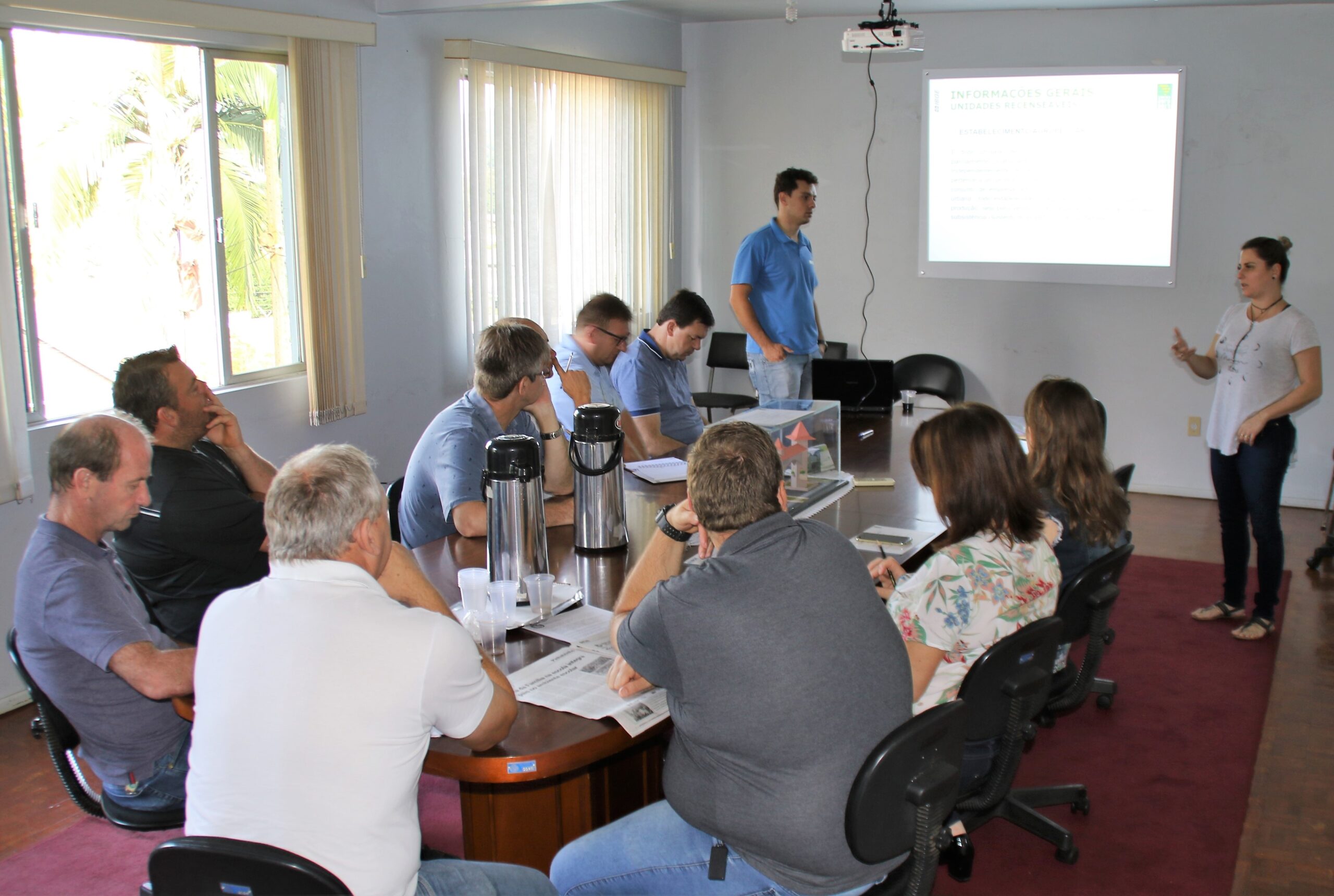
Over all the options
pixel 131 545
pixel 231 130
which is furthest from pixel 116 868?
pixel 231 130

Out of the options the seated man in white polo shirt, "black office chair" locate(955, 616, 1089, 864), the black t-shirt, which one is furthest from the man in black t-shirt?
"black office chair" locate(955, 616, 1089, 864)

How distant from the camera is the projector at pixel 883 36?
16.1ft

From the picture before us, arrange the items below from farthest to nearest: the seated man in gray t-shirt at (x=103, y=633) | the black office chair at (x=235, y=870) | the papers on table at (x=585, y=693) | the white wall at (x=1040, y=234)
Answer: the white wall at (x=1040, y=234) < the seated man in gray t-shirt at (x=103, y=633) < the papers on table at (x=585, y=693) < the black office chair at (x=235, y=870)

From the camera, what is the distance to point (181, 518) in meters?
2.53

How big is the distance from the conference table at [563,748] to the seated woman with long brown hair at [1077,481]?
0.42 m

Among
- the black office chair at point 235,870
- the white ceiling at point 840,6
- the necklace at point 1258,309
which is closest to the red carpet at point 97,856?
the black office chair at point 235,870

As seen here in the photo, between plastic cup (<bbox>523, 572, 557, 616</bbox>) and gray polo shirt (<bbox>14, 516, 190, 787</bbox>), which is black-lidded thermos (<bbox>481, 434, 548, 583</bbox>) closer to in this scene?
plastic cup (<bbox>523, 572, 557, 616</bbox>)

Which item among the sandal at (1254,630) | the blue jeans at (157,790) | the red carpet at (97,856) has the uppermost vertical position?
the blue jeans at (157,790)

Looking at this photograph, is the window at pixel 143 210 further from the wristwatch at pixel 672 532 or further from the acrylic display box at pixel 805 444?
the wristwatch at pixel 672 532

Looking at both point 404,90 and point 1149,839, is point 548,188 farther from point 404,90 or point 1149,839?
point 1149,839

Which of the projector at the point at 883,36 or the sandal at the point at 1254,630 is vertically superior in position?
the projector at the point at 883,36

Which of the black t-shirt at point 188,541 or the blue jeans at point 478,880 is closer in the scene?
the blue jeans at point 478,880

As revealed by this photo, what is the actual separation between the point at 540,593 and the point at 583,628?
12 cm

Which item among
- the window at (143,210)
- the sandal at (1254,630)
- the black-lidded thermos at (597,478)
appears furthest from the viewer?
the sandal at (1254,630)
